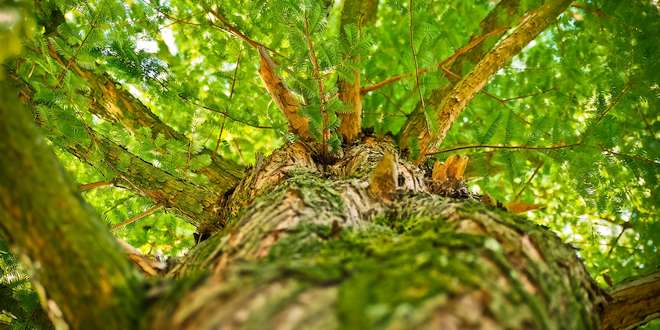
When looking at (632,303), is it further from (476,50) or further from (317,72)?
(476,50)

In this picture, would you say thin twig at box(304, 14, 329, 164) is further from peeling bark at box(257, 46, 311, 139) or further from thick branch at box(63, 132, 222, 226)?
thick branch at box(63, 132, 222, 226)

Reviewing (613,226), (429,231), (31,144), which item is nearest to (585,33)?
(613,226)

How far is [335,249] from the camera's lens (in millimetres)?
1135

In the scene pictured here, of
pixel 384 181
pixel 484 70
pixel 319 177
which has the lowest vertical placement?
pixel 384 181

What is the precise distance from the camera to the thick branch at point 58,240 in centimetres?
83

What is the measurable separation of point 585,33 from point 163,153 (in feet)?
14.3

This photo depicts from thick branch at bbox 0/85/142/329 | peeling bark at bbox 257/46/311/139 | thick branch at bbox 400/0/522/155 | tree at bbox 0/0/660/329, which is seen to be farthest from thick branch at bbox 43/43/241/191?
thick branch at bbox 0/85/142/329

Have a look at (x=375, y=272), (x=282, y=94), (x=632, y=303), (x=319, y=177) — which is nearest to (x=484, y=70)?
(x=282, y=94)

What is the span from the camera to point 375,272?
0.87 metres

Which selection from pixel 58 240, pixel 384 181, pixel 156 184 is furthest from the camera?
pixel 156 184

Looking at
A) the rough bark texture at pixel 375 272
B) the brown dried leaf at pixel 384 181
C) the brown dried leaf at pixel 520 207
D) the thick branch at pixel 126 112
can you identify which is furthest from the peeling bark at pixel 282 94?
the brown dried leaf at pixel 520 207

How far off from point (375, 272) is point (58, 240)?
66cm

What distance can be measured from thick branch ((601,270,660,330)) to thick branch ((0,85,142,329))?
1.44m

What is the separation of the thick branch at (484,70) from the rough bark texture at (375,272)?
1.20 metres
